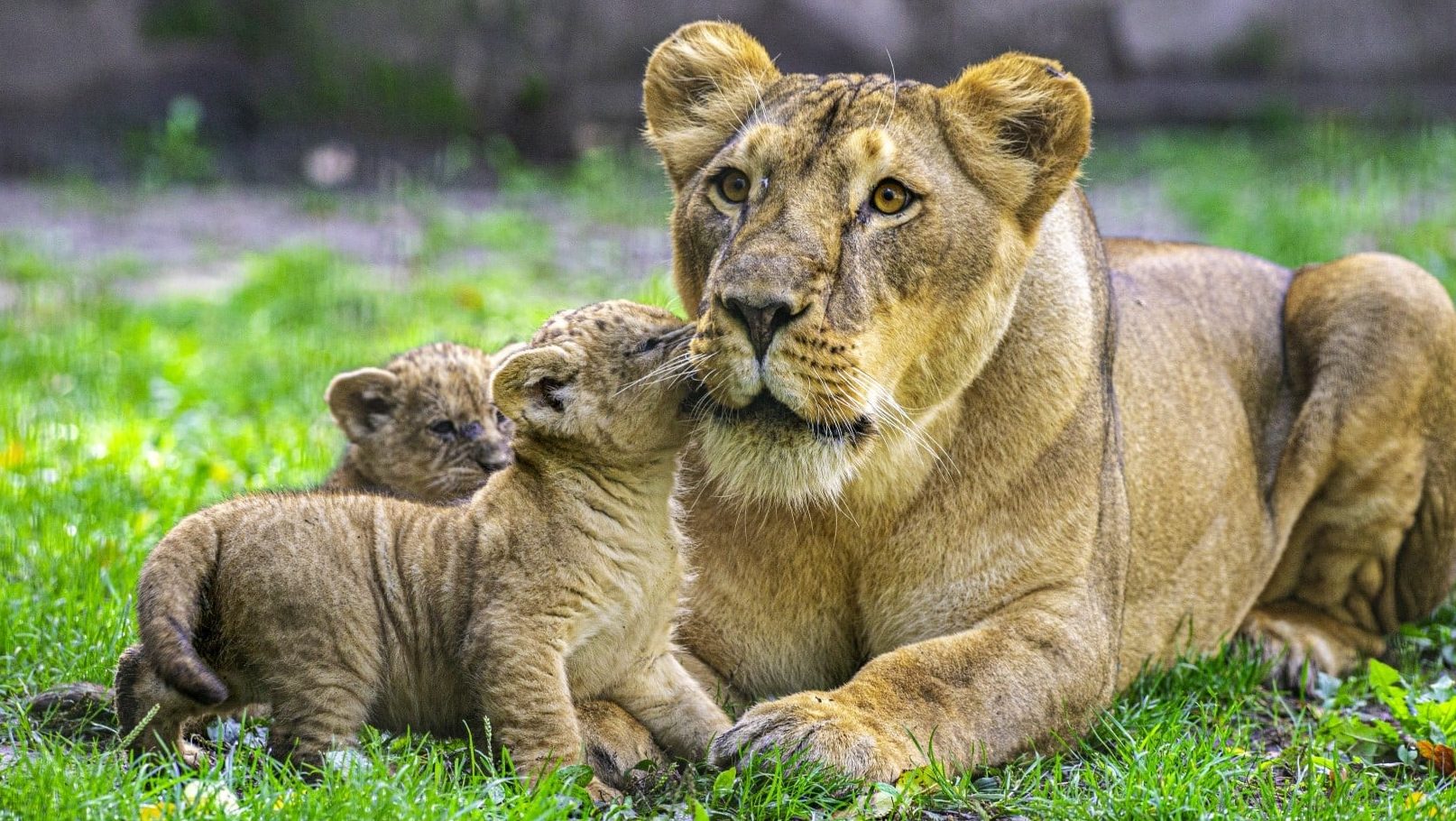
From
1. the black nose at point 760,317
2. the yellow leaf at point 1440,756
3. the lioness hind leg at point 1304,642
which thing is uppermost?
the black nose at point 760,317

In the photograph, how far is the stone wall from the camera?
12.6m

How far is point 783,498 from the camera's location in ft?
13.1

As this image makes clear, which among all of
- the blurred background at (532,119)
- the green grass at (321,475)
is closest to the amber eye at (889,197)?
the green grass at (321,475)

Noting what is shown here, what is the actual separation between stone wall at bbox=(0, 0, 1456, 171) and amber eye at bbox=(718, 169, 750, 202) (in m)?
9.17

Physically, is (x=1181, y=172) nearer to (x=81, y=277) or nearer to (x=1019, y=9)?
(x=1019, y=9)

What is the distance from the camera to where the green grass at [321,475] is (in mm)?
3500

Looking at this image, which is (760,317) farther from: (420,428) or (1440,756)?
(1440,756)

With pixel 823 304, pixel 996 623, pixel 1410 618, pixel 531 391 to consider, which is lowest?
pixel 1410 618

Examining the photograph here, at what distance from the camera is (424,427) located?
4.86 meters

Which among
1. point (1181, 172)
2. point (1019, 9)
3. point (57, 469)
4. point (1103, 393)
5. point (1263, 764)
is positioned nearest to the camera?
point (1263, 764)

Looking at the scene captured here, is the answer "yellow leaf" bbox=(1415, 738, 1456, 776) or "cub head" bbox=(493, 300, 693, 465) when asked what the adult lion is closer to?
"cub head" bbox=(493, 300, 693, 465)

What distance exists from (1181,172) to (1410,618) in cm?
765

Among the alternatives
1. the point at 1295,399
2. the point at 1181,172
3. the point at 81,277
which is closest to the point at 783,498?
the point at 1295,399

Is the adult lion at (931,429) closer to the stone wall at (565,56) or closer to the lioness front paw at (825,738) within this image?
the lioness front paw at (825,738)
